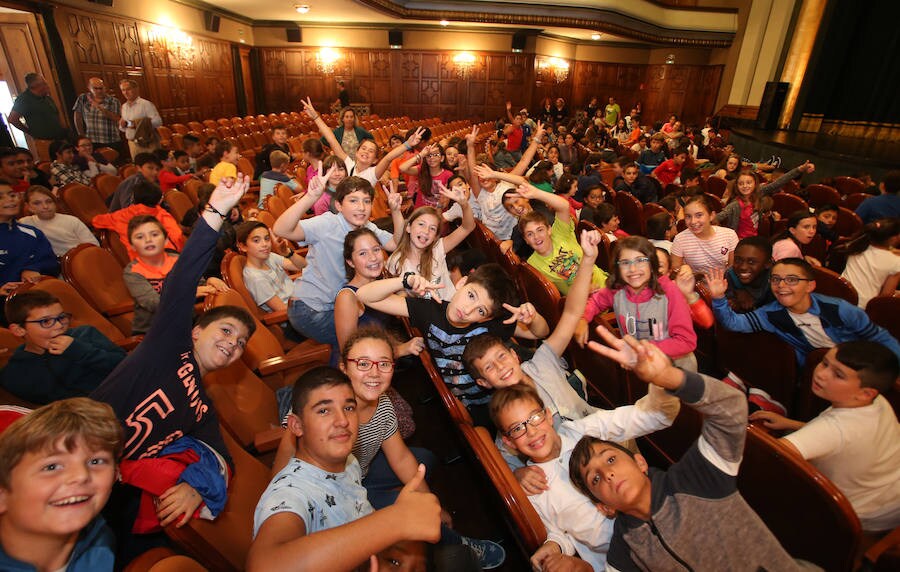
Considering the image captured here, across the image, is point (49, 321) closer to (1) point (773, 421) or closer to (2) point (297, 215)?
(2) point (297, 215)

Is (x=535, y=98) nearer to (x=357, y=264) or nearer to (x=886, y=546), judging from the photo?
(x=357, y=264)

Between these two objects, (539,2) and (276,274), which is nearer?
(276,274)

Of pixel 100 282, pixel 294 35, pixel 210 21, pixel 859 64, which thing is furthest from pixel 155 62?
pixel 859 64

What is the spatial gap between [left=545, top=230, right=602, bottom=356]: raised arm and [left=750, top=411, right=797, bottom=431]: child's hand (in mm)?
797

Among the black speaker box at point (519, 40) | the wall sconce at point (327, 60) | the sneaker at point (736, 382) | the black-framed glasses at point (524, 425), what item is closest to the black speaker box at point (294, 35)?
the wall sconce at point (327, 60)

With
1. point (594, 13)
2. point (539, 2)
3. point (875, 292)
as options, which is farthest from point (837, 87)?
point (875, 292)

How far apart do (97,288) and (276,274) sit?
3.24 ft

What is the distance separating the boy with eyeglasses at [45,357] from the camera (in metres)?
1.67

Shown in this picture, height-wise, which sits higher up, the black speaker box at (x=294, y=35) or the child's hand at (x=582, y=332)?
the black speaker box at (x=294, y=35)

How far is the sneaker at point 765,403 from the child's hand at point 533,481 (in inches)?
48.2

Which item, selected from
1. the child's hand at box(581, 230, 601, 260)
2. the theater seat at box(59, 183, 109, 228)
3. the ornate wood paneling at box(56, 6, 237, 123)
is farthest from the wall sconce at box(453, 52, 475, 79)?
the child's hand at box(581, 230, 601, 260)

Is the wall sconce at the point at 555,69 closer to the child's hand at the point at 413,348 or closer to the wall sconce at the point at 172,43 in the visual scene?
the wall sconce at the point at 172,43

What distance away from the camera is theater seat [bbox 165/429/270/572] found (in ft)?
3.76

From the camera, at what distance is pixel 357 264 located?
210cm
